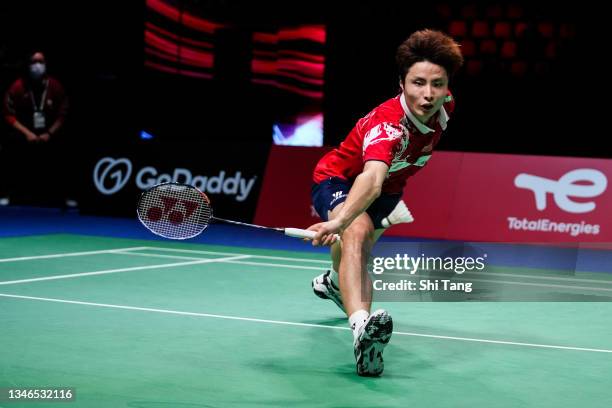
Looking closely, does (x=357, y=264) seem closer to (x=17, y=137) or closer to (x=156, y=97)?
(x=17, y=137)

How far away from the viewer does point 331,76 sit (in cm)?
1623

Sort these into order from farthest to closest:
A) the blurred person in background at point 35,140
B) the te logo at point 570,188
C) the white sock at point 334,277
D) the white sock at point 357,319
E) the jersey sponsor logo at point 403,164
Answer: the blurred person in background at point 35,140 → the te logo at point 570,188 → the white sock at point 334,277 → the jersey sponsor logo at point 403,164 → the white sock at point 357,319

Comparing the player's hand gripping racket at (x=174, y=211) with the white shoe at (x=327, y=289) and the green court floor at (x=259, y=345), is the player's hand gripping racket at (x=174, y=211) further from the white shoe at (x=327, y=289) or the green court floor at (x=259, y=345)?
the white shoe at (x=327, y=289)

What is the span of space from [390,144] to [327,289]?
187cm

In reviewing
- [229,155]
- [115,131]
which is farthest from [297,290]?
[115,131]

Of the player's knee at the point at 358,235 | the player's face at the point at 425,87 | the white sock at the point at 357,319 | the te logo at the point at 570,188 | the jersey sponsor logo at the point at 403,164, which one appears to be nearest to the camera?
the white sock at the point at 357,319

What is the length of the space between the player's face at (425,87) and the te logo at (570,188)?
5.94m

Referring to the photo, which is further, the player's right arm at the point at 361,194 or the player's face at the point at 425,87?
the player's face at the point at 425,87

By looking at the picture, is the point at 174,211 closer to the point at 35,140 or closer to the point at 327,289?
the point at 327,289

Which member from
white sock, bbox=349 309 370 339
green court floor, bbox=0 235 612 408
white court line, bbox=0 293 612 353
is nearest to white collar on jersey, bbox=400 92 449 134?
white sock, bbox=349 309 370 339

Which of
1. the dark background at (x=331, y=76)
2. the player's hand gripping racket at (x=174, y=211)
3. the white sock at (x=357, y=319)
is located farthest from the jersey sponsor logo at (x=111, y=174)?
the white sock at (x=357, y=319)

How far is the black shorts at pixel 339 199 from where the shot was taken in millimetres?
5453

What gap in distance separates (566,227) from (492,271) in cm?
165

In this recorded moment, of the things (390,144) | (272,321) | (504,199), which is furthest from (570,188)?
(390,144)
